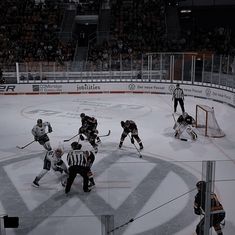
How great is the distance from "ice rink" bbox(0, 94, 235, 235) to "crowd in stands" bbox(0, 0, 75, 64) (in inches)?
300

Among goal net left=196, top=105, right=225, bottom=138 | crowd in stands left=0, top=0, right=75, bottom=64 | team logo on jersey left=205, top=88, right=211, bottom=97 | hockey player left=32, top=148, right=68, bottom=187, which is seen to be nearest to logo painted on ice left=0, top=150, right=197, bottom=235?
hockey player left=32, top=148, right=68, bottom=187

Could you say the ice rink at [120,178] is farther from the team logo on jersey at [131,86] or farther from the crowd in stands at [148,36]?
the crowd in stands at [148,36]

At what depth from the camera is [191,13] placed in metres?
29.3

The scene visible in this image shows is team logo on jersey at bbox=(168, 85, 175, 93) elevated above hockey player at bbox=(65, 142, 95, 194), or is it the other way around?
team logo on jersey at bbox=(168, 85, 175, 93)

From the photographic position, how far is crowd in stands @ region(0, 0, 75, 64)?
2373 centimetres

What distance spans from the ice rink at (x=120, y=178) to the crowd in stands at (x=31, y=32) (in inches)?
300

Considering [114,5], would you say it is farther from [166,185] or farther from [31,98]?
[166,185]

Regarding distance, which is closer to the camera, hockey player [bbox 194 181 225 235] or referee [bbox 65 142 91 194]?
hockey player [bbox 194 181 225 235]

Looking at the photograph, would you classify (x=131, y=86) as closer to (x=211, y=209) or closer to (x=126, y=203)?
(x=126, y=203)

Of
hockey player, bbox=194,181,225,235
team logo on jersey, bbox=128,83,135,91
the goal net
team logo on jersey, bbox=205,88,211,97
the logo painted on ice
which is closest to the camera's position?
hockey player, bbox=194,181,225,235

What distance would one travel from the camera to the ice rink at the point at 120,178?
248 inches

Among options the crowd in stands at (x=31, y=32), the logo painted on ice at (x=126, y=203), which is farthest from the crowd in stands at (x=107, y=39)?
the logo painted on ice at (x=126, y=203)

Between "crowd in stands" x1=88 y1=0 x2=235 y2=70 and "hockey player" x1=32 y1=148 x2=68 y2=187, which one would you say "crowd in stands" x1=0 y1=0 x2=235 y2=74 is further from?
"hockey player" x1=32 y1=148 x2=68 y2=187

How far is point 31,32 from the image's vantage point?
1035 inches
